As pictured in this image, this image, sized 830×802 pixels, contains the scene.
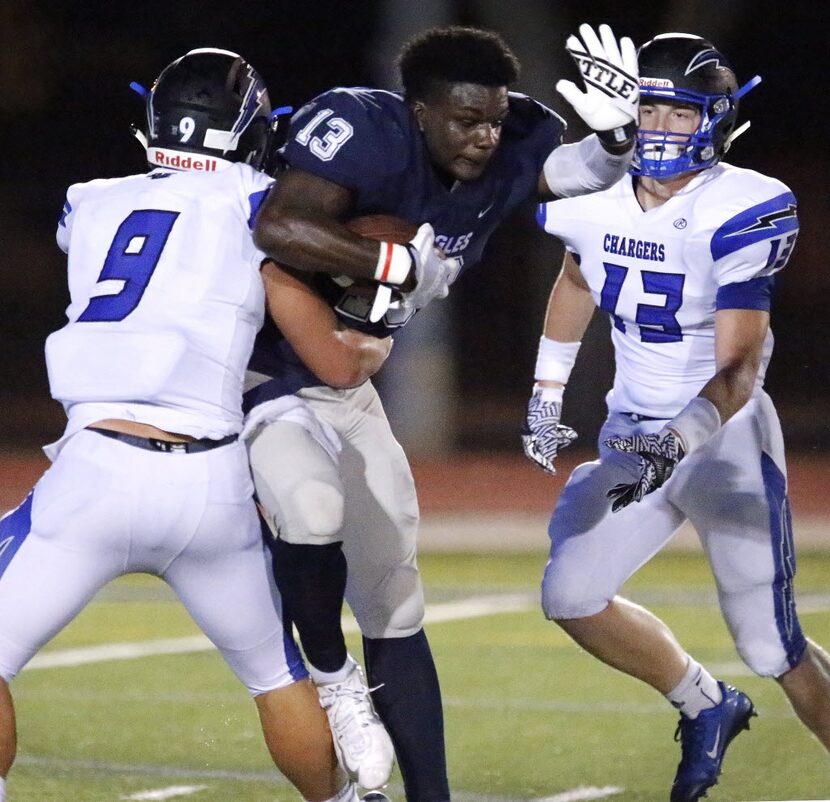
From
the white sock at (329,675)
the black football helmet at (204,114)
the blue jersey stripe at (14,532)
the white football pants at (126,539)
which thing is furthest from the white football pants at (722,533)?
the blue jersey stripe at (14,532)

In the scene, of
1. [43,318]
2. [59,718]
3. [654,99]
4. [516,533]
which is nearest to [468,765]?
[59,718]

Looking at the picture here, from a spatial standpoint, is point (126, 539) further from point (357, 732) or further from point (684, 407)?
point (684, 407)

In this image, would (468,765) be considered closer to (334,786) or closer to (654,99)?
(334,786)

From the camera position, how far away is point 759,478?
11.7 feet

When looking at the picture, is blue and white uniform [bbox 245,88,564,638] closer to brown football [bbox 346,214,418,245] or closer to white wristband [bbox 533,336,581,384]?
brown football [bbox 346,214,418,245]

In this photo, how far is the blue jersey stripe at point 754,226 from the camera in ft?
11.5

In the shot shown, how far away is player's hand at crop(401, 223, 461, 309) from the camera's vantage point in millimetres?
2988

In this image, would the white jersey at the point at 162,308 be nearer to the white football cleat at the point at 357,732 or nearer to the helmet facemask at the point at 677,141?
the white football cleat at the point at 357,732

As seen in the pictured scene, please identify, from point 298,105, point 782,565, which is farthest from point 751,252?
point 298,105

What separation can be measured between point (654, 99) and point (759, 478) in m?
0.87

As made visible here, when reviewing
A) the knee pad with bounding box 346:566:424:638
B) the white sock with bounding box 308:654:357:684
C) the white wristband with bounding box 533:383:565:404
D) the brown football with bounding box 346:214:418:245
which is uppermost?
the brown football with bounding box 346:214:418:245

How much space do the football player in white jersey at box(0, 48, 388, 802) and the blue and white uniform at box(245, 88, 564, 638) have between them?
0.12m

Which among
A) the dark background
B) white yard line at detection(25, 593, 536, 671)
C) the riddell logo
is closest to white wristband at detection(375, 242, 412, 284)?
the riddell logo

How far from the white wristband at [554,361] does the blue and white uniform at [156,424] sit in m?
1.05
